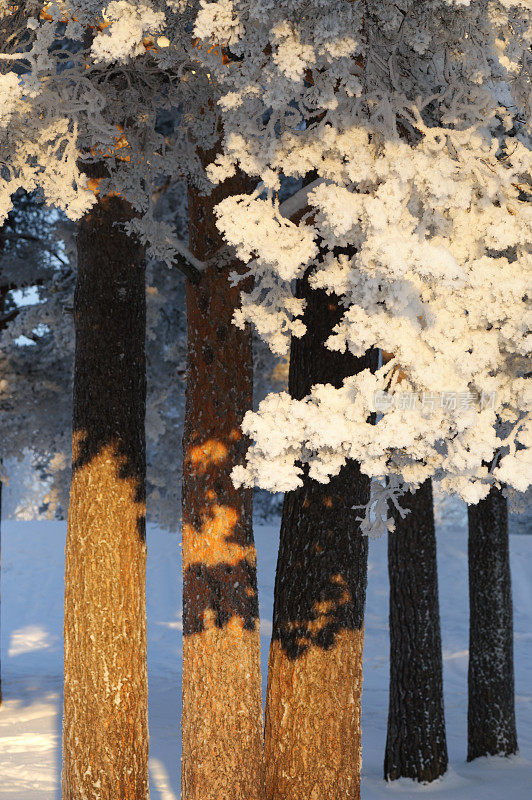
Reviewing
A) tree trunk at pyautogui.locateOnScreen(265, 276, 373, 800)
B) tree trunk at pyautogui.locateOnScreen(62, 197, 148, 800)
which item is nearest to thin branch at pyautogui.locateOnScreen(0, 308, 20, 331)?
tree trunk at pyautogui.locateOnScreen(62, 197, 148, 800)

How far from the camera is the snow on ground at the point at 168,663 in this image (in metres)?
9.84

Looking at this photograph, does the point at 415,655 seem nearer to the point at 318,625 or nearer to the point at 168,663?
the point at 318,625

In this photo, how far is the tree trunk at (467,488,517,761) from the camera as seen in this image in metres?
11.0

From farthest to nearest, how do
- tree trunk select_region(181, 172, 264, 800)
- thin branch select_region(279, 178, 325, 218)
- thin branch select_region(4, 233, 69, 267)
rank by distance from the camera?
thin branch select_region(4, 233, 69, 267) < tree trunk select_region(181, 172, 264, 800) < thin branch select_region(279, 178, 325, 218)

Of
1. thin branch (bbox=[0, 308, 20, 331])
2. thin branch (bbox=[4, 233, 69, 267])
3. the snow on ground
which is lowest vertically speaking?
the snow on ground

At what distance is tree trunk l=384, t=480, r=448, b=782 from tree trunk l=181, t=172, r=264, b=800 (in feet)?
14.0

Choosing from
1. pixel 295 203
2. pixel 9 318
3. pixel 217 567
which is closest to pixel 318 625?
pixel 217 567

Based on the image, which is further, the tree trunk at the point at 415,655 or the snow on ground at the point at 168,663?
the tree trunk at the point at 415,655

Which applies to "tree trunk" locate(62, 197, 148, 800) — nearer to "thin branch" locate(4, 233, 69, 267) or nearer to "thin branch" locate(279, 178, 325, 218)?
"thin branch" locate(279, 178, 325, 218)

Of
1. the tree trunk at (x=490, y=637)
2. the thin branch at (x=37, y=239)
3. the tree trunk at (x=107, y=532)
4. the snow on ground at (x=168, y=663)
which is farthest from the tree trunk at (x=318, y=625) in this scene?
the thin branch at (x=37, y=239)

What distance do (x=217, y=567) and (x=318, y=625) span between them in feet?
3.54

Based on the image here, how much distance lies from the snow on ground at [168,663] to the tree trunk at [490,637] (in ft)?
1.11

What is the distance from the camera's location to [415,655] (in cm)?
1020

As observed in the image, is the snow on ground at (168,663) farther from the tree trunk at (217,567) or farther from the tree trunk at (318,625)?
the tree trunk at (217,567)
